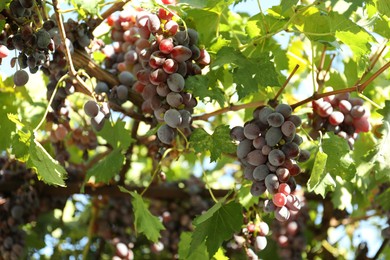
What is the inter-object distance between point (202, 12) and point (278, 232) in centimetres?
118

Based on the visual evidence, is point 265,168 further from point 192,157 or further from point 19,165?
point 19,165

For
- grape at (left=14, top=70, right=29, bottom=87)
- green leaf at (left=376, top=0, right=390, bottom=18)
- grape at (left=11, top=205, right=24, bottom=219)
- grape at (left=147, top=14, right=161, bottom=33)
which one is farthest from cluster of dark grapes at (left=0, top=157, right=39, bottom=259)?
green leaf at (left=376, top=0, right=390, bottom=18)

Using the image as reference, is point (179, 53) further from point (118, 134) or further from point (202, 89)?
point (118, 134)

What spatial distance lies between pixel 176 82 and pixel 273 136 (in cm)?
28

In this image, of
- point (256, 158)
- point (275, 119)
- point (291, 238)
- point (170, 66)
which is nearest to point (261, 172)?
point (256, 158)

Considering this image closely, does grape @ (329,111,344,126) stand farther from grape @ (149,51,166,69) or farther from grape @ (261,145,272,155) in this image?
grape @ (149,51,166,69)

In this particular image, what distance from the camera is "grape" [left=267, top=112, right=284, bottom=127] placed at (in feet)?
5.58

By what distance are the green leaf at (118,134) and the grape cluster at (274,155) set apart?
501 millimetres

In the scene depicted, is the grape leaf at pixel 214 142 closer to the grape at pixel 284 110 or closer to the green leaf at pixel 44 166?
the grape at pixel 284 110

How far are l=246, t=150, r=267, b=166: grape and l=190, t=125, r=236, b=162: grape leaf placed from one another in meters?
0.13

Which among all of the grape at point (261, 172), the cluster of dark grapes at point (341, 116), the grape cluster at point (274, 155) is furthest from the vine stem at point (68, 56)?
the cluster of dark grapes at point (341, 116)

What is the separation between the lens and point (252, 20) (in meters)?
1.95

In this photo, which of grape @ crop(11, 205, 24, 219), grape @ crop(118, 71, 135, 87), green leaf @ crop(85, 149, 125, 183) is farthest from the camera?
grape @ crop(11, 205, 24, 219)

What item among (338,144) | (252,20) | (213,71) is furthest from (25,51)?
(338,144)
